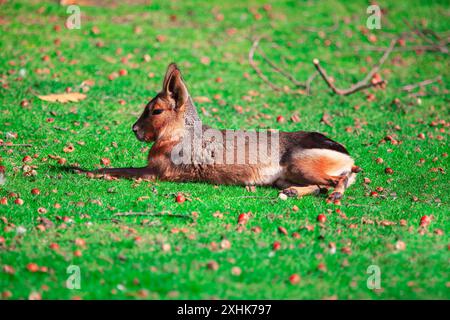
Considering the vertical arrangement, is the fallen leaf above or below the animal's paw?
above

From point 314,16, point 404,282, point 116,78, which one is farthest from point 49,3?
point 404,282

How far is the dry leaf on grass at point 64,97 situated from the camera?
9.90 metres

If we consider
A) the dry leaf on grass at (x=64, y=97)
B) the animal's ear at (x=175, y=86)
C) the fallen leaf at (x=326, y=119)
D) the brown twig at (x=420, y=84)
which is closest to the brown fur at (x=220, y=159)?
the animal's ear at (x=175, y=86)

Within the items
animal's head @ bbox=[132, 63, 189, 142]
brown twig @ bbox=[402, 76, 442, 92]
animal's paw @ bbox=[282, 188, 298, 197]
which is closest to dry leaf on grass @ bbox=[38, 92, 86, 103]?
animal's head @ bbox=[132, 63, 189, 142]

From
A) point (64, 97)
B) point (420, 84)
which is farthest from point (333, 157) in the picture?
point (420, 84)

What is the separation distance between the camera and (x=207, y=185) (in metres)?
7.36

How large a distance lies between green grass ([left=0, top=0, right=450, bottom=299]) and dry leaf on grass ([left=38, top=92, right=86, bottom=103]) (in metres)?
0.12

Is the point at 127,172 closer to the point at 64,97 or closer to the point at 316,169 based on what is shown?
the point at 316,169

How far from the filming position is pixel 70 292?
16.4 ft

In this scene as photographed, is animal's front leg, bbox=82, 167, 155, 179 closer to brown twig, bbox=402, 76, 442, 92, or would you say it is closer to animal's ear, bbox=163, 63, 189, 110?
animal's ear, bbox=163, 63, 189, 110

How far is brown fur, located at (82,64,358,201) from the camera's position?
7270mm

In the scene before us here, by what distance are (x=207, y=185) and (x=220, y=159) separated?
11.9 inches

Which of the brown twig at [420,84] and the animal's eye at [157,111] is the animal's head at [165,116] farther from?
the brown twig at [420,84]

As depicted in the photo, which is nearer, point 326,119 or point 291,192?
point 291,192
